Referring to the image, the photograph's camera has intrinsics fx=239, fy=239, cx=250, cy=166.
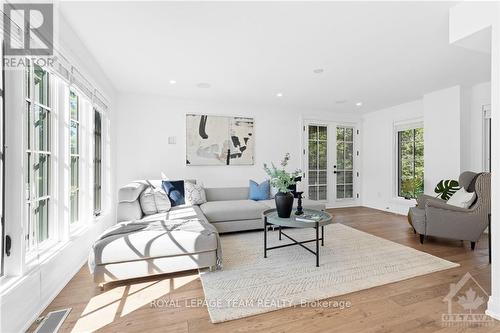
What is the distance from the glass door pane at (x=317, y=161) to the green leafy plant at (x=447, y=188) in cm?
233

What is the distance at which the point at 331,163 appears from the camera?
19.9 ft

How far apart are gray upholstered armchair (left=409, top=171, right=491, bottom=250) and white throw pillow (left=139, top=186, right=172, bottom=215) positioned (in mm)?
3709

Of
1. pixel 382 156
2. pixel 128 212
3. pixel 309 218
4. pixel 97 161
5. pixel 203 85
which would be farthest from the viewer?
pixel 382 156

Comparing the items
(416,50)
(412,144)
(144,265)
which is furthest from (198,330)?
(412,144)

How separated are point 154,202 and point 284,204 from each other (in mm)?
1976

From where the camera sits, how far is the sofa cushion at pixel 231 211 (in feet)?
12.2

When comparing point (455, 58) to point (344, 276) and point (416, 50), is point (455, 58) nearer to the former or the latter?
point (416, 50)

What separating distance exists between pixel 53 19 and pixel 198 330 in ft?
8.97

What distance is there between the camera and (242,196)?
15.8 ft

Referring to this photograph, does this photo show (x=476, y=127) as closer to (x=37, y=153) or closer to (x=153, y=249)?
(x=153, y=249)

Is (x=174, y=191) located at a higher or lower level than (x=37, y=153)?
lower

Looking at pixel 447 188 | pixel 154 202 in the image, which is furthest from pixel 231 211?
pixel 447 188

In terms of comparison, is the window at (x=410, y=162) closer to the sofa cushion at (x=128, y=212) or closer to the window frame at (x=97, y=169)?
the sofa cushion at (x=128, y=212)

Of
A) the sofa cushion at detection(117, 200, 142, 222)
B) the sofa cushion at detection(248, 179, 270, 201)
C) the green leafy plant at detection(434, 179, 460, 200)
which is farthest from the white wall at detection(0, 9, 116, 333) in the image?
the green leafy plant at detection(434, 179, 460, 200)
